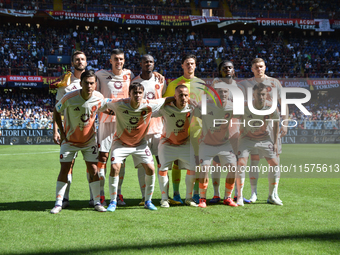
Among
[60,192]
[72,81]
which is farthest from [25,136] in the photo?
[60,192]

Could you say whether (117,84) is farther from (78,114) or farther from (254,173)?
(254,173)

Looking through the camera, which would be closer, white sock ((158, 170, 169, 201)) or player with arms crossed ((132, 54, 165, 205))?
white sock ((158, 170, 169, 201))

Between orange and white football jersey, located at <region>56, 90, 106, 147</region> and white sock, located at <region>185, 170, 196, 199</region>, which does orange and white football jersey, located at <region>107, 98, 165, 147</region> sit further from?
white sock, located at <region>185, 170, 196, 199</region>

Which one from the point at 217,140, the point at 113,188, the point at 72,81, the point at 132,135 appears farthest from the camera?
the point at 72,81

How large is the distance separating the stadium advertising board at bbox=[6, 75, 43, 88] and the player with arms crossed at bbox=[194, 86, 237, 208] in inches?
1053

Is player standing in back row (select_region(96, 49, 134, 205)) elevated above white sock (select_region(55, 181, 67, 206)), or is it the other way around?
player standing in back row (select_region(96, 49, 134, 205))

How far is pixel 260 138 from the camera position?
20.5 feet

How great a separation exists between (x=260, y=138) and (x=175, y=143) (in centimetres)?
157

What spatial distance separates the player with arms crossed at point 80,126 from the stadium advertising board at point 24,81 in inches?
1033

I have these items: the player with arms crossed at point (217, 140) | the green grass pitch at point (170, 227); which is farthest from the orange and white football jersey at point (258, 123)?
the green grass pitch at point (170, 227)

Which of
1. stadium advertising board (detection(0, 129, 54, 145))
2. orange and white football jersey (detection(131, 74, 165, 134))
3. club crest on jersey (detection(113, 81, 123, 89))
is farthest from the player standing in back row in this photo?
stadium advertising board (detection(0, 129, 54, 145))

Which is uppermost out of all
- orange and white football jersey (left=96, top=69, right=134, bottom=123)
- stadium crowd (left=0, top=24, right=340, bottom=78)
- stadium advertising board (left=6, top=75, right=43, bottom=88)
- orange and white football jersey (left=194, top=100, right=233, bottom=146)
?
stadium crowd (left=0, top=24, right=340, bottom=78)

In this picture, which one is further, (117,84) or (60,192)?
(117,84)

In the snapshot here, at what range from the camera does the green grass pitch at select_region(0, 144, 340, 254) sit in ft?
12.4
